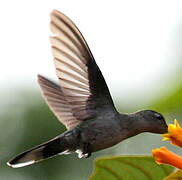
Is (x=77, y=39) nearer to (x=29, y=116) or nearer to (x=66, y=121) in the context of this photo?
(x=66, y=121)

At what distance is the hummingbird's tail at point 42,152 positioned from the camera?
354 cm

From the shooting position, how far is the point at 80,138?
377cm

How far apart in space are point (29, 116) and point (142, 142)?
8.97ft

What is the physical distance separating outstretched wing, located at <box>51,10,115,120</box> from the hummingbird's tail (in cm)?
18

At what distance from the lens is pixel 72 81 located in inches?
142

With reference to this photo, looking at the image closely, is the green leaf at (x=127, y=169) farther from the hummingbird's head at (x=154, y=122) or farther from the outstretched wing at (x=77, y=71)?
the outstretched wing at (x=77, y=71)

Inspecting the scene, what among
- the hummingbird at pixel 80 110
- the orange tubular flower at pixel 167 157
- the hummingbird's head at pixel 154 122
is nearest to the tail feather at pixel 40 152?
the hummingbird at pixel 80 110

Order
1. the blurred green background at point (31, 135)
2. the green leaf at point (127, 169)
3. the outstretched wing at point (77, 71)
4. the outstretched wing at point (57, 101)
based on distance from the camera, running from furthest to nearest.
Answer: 1. the blurred green background at point (31, 135)
2. the outstretched wing at point (57, 101)
3. the outstretched wing at point (77, 71)
4. the green leaf at point (127, 169)

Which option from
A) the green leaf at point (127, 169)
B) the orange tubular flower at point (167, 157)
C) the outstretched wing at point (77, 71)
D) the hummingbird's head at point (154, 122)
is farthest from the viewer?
the hummingbird's head at point (154, 122)

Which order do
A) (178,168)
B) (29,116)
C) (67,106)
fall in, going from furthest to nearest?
(29,116) < (67,106) < (178,168)

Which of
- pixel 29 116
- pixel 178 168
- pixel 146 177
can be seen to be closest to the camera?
pixel 178 168

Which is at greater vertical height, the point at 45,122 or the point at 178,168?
the point at 178,168

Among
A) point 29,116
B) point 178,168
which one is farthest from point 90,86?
point 29,116

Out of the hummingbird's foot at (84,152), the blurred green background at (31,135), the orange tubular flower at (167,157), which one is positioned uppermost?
the orange tubular flower at (167,157)
